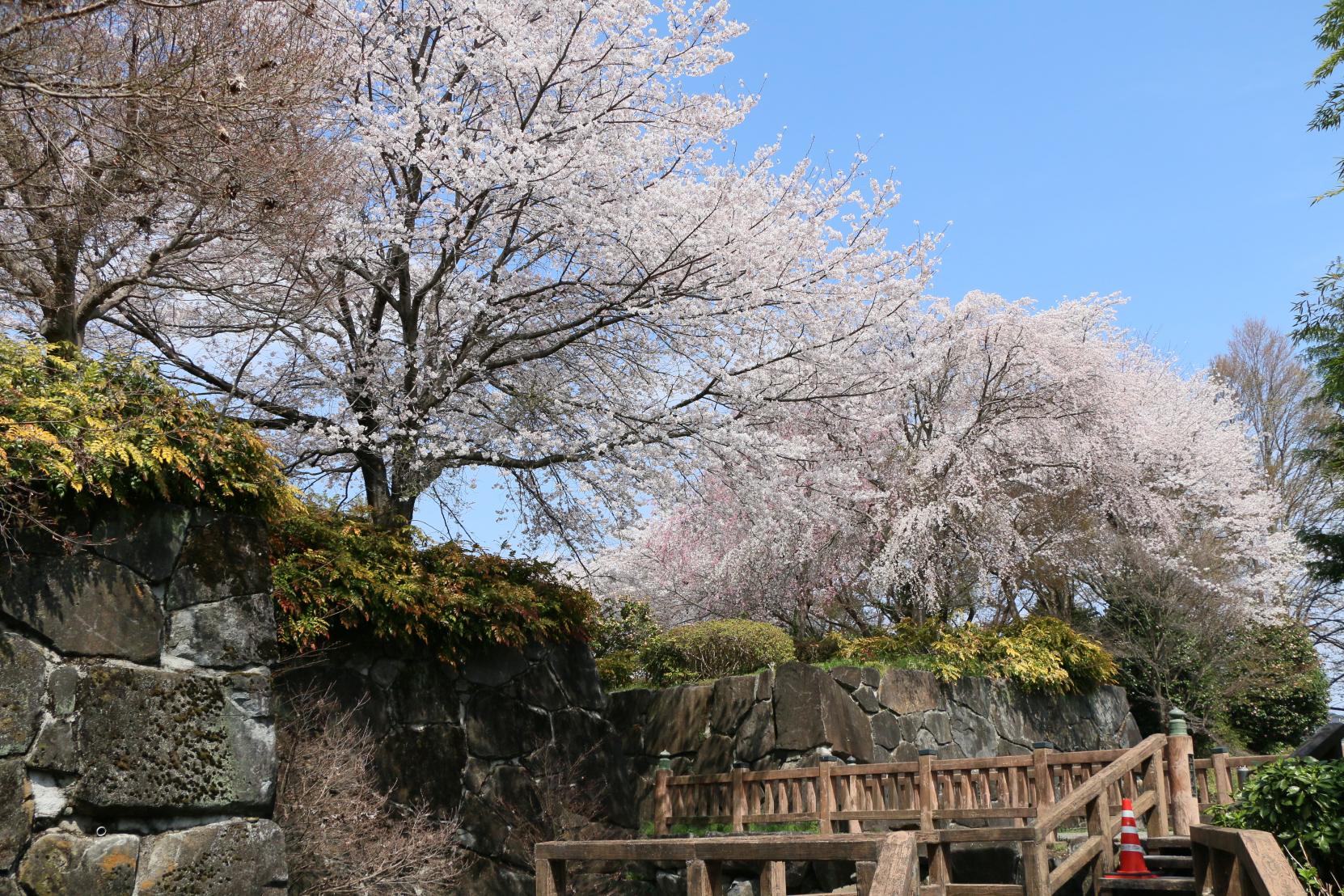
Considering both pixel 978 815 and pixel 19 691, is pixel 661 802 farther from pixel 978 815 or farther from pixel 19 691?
pixel 19 691

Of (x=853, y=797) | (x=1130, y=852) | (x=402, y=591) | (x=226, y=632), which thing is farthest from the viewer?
(x=853, y=797)

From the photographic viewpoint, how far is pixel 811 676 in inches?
499

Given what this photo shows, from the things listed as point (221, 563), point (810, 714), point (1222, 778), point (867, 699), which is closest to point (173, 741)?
point (221, 563)

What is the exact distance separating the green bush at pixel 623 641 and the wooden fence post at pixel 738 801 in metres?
3.06

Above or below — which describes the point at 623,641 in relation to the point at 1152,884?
above

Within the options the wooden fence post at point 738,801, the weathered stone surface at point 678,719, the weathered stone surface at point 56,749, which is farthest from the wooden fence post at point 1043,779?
the weathered stone surface at point 56,749

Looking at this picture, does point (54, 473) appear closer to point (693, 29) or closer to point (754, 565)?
point (693, 29)

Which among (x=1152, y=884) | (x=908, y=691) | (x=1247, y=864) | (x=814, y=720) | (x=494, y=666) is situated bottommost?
(x=1152, y=884)

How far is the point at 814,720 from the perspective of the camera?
12.6 metres

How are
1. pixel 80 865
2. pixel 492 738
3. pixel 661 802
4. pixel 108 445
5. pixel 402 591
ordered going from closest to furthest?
pixel 80 865
pixel 108 445
pixel 402 591
pixel 492 738
pixel 661 802

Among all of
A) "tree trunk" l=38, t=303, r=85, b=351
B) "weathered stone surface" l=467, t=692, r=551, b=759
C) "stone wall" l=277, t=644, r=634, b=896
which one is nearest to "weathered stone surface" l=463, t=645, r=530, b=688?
"stone wall" l=277, t=644, r=634, b=896

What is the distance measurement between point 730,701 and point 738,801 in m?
1.36

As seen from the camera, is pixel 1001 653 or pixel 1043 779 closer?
pixel 1043 779

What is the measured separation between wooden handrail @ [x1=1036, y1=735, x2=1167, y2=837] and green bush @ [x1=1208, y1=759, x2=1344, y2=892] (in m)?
1.34
